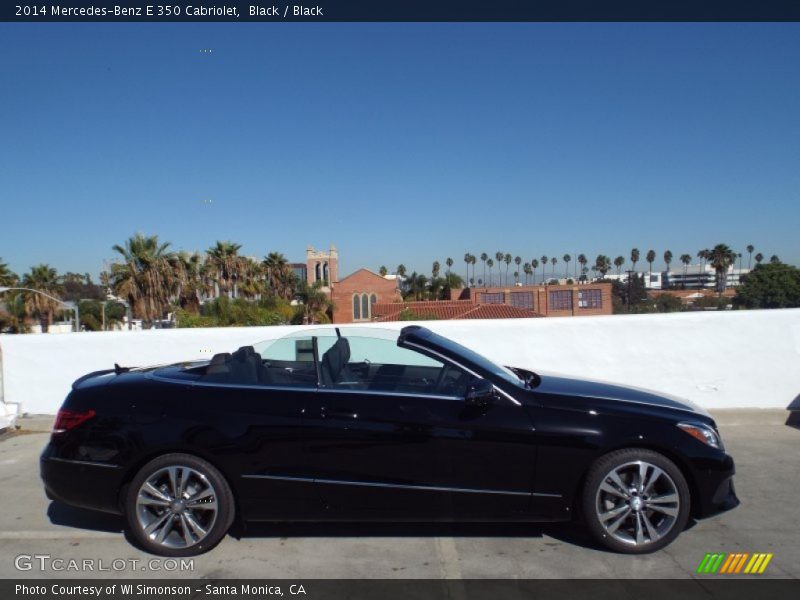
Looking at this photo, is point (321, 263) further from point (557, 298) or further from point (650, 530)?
point (650, 530)

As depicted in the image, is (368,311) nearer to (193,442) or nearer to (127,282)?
(127,282)

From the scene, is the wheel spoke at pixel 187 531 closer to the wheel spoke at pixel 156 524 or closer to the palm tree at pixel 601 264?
the wheel spoke at pixel 156 524

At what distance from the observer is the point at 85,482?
4.10 metres

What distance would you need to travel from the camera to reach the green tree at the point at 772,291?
13539 mm

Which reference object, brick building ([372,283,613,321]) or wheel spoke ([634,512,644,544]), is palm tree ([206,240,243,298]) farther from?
wheel spoke ([634,512,644,544])

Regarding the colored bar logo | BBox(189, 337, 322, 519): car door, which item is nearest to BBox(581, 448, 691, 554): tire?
the colored bar logo

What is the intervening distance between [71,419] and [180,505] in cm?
95

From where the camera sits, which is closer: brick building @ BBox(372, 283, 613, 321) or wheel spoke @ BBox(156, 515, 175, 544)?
wheel spoke @ BBox(156, 515, 175, 544)

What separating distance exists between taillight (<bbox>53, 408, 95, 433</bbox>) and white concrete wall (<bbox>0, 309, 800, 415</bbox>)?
3538 mm

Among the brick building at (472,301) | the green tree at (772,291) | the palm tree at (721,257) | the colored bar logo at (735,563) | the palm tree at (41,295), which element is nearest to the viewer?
the colored bar logo at (735,563)

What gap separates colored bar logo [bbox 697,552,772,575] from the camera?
148 inches

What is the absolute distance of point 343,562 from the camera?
3904 millimetres

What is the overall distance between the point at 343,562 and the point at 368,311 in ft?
226

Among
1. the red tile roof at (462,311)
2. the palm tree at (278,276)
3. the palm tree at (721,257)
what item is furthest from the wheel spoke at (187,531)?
the palm tree at (721,257)
